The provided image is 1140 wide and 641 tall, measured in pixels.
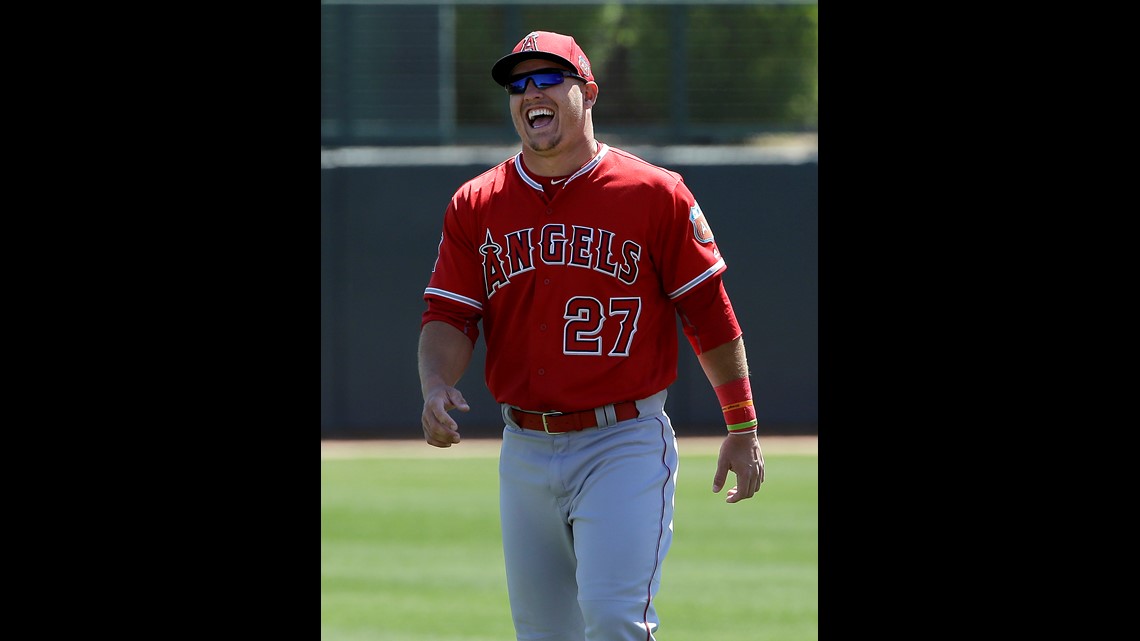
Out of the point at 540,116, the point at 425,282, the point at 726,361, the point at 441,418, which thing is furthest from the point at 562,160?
the point at 425,282

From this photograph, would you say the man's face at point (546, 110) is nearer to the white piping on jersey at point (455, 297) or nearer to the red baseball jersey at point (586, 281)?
the red baseball jersey at point (586, 281)

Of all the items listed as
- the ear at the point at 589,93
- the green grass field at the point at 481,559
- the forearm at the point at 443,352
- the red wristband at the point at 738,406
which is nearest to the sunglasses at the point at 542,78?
the ear at the point at 589,93

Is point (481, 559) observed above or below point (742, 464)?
below

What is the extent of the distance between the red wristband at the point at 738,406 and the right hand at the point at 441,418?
32.8 inches

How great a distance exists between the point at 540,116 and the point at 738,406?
3.58 feet

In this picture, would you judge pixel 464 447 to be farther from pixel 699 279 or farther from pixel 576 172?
pixel 699 279

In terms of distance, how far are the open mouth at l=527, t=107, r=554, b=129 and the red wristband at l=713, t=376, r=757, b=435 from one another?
99 centimetres

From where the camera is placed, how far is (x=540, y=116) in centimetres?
436

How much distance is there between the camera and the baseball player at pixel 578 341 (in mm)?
4297

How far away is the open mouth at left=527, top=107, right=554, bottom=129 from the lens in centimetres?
435
